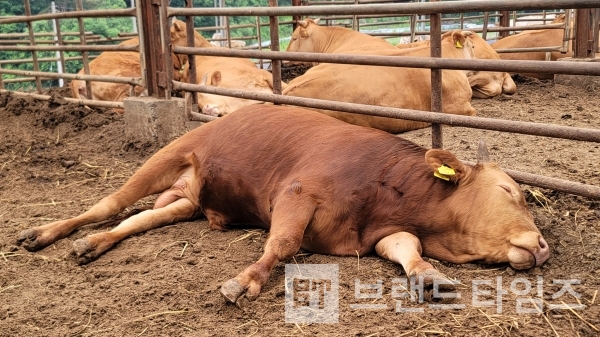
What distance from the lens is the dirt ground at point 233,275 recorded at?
309 centimetres

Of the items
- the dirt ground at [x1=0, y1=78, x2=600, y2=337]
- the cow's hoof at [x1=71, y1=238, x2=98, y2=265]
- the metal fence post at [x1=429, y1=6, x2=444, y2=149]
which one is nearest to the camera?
the dirt ground at [x1=0, y1=78, x2=600, y2=337]

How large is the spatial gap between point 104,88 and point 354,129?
651cm

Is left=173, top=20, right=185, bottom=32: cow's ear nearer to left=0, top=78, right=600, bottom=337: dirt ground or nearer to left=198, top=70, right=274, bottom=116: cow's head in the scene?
left=198, top=70, right=274, bottom=116: cow's head

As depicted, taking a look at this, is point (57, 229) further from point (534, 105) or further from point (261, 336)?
point (534, 105)

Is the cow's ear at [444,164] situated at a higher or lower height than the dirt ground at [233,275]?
higher

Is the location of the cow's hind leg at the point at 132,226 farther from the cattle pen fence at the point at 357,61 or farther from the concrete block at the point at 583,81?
the concrete block at the point at 583,81

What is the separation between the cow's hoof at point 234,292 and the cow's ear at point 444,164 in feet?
4.43

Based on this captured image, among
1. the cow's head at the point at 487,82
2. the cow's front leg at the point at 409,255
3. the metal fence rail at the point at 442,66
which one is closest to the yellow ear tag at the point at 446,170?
the cow's front leg at the point at 409,255

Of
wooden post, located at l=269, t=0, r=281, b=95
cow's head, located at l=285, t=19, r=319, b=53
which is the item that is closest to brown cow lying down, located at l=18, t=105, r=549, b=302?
wooden post, located at l=269, t=0, r=281, b=95

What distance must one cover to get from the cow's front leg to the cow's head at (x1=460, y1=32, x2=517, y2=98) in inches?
253

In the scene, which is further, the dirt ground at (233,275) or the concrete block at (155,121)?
the concrete block at (155,121)

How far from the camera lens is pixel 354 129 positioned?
455cm
